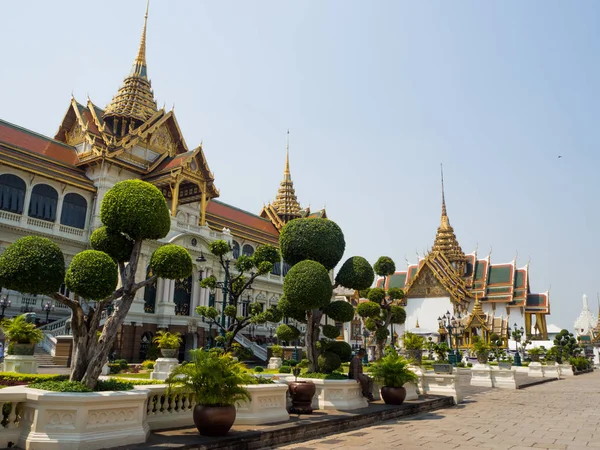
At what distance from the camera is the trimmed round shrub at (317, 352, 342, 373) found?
12.6 m

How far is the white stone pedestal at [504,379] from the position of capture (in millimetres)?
22859

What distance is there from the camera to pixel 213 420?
7.68 meters

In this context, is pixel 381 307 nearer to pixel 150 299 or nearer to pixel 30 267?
pixel 30 267

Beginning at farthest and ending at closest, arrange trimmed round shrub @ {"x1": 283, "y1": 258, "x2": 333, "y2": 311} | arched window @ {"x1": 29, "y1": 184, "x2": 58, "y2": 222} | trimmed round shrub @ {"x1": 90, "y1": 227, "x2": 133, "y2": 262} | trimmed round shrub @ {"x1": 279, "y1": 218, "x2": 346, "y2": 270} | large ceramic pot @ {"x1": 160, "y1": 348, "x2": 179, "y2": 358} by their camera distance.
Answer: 1. arched window @ {"x1": 29, "y1": 184, "x2": 58, "y2": 222}
2. large ceramic pot @ {"x1": 160, "y1": 348, "x2": 179, "y2": 358}
3. trimmed round shrub @ {"x1": 279, "y1": 218, "x2": 346, "y2": 270}
4. trimmed round shrub @ {"x1": 283, "y1": 258, "x2": 333, "y2": 311}
5. trimmed round shrub @ {"x1": 90, "y1": 227, "x2": 133, "y2": 262}

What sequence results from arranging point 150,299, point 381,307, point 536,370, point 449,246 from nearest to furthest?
point 381,307, point 150,299, point 536,370, point 449,246

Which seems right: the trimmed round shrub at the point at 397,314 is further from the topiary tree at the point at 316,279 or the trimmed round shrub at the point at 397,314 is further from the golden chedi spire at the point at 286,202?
the golden chedi spire at the point at 286,202

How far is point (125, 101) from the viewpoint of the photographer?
123 ft

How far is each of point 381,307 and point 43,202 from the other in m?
20.6

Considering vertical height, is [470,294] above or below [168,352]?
above

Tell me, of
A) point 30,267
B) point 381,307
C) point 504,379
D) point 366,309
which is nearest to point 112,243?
point 30,267

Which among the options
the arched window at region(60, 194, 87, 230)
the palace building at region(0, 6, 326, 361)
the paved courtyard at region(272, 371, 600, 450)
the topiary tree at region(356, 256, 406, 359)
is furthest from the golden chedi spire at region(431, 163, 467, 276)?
the paved courtyard at region(272, 371, 600, 450)

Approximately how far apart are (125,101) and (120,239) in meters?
31.4

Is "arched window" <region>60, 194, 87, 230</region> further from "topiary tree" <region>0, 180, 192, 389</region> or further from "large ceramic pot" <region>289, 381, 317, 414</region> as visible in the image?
"large ceramic pot" <region>289, 381, 317, 414</region>

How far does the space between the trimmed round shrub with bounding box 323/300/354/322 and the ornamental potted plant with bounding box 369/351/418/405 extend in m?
1.52
